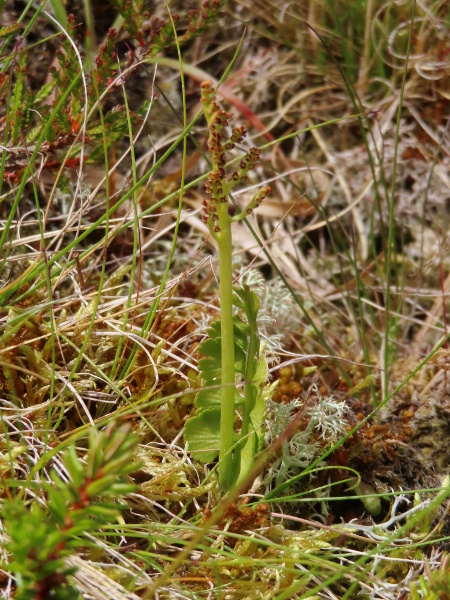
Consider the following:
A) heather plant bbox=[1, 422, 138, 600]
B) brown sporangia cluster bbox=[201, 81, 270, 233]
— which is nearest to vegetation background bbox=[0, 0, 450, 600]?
heather plant bbox=[1, 422, 138, 600]

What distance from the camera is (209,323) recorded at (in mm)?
1499

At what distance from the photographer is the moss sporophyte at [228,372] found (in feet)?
3.14

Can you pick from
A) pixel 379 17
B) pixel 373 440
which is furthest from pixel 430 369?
pixel 379 17

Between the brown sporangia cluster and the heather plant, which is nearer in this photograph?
the heather plant

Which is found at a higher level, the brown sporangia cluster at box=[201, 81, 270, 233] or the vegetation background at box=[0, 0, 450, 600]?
the brown sporangia cluster at box=[201, 81, 270, 233]

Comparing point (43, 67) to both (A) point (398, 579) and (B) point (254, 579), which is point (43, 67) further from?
(A) point (398, 579)

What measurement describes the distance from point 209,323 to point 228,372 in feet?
1.66

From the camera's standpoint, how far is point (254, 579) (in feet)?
3.41

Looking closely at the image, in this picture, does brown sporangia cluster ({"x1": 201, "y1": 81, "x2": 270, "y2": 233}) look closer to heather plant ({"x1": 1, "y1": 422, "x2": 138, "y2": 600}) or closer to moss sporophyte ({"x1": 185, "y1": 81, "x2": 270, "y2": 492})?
moss sporophyte ({"x1": 185, "y1": 81, "x2": 270, "y2": 492})

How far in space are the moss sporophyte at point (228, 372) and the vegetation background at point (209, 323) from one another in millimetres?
82

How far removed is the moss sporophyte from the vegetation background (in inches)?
3.2

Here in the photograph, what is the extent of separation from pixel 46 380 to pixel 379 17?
189 cm

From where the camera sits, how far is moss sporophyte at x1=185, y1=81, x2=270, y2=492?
958mm

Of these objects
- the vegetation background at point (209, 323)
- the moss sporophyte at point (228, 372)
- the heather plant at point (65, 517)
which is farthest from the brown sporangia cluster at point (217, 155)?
the heather plant at point (65, 517)
